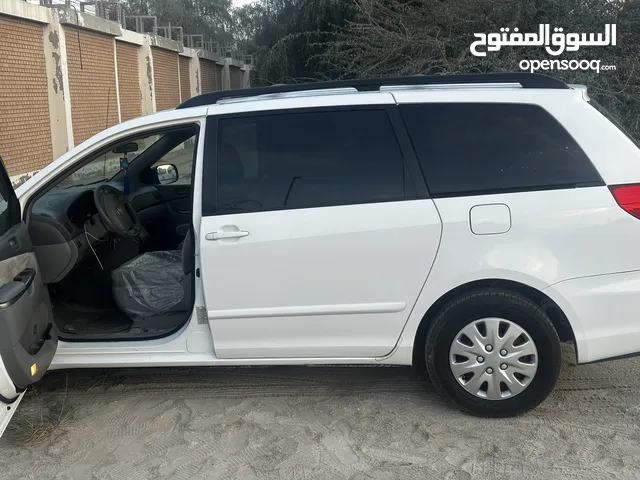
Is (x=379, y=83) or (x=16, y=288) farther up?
(x=379, y=83)

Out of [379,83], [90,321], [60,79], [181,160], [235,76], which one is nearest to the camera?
[379,83]

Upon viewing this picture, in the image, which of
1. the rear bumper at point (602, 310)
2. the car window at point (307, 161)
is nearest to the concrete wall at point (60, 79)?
the car window at point (307, 161)

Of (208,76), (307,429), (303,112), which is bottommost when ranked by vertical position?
(307,429)

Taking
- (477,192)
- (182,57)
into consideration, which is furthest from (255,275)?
(182,57)

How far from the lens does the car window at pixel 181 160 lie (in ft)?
16.1

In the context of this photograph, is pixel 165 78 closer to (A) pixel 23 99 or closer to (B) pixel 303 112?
(A) pixel 23 99

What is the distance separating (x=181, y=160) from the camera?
536 centimetres

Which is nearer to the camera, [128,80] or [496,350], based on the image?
[496,350]

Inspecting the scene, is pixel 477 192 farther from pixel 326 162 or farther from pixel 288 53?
pixel 288 53

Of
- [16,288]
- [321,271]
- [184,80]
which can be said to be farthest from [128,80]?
[321,271]

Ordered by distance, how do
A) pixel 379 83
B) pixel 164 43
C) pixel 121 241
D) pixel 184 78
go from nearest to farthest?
pixel 379 83 → pixel 121 241 → pixel 164 43 → pixel 184 78

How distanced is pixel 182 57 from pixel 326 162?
87.2 feet

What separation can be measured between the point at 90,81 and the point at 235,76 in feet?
84.7

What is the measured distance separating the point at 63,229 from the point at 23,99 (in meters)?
10.8
